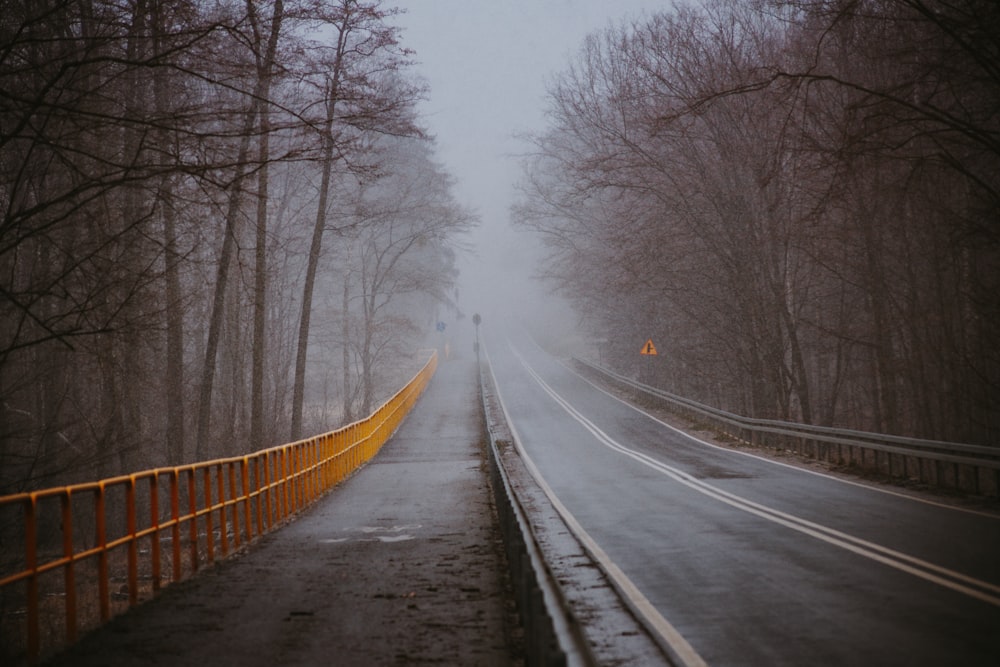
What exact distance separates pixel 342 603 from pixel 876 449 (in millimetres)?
13686

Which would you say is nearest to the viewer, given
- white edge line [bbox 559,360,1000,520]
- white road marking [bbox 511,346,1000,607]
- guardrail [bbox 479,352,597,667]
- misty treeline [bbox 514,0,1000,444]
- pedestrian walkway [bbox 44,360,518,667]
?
guardrail [bbox 479,352,597,667]

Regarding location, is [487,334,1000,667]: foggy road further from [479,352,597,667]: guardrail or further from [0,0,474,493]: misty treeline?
[0,0,474,493]: misty treeline

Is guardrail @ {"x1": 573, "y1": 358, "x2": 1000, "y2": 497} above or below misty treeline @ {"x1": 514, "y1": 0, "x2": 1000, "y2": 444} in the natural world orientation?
below

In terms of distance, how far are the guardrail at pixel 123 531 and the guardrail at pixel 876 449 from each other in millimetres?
11294

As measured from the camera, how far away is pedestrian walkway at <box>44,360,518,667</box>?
22.5ft

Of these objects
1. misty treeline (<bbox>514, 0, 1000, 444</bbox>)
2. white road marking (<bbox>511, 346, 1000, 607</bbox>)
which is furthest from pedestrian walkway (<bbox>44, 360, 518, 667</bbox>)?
misty treeline (<bbox>514, 0, 1000, 444</bbox>)

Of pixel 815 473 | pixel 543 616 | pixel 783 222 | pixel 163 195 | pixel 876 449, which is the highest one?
pixel 783 222

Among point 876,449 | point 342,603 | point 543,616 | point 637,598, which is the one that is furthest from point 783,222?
point 543,616

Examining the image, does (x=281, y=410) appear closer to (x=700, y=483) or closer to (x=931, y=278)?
(x=700, y=483)

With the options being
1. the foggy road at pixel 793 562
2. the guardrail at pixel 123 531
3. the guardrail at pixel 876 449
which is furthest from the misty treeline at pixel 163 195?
the guardrail at pixel 876 449

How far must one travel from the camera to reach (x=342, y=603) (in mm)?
8711

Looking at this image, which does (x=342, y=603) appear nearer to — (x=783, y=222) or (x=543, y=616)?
(x=543, y=616)

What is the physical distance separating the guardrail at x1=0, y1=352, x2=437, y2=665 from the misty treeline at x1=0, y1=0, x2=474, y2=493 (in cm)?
108

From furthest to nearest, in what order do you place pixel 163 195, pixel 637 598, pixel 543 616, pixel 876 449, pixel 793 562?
pixel 876 449 < pixel 793 562 < pixel 163 195 < pixel 637 598 < pixel 543 616
